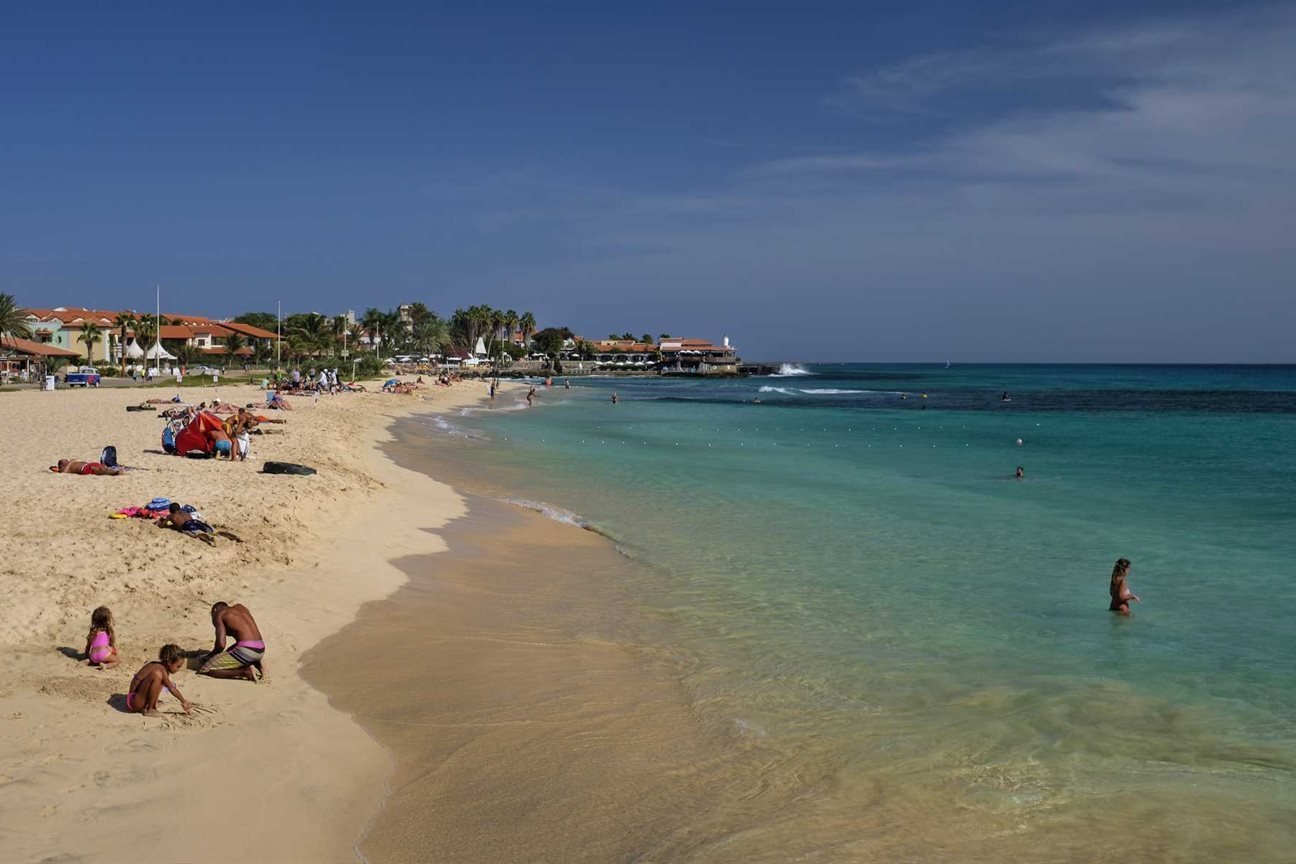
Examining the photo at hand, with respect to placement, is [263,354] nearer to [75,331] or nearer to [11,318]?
[75,331]

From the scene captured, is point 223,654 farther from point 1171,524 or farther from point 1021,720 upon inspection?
point 1171,524

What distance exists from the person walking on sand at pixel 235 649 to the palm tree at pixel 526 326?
16100 cm

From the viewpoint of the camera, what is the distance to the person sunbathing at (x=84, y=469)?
1633 cm

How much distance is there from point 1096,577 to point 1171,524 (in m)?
6.99

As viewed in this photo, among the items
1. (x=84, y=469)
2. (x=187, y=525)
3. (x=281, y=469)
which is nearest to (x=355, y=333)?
(x=281, y=469)

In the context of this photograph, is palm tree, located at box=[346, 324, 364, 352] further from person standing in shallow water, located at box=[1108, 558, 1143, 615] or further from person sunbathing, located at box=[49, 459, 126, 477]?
person standing in shallow water, located at box=[1108, 558, 1143, 615]

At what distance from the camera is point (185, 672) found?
27.5ft

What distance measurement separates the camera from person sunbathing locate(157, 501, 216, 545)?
12.3 metres

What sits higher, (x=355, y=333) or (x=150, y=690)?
(x=355, y=333)

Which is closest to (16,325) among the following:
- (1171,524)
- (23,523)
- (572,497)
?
(572,497)

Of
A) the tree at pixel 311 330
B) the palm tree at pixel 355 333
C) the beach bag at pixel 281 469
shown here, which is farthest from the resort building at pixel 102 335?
the beach bag at pixel 281 469

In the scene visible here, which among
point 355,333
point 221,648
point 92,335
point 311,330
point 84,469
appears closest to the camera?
point 221,648

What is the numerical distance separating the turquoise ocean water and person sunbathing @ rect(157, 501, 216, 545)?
5909 mm

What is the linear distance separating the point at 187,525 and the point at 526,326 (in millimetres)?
159976
